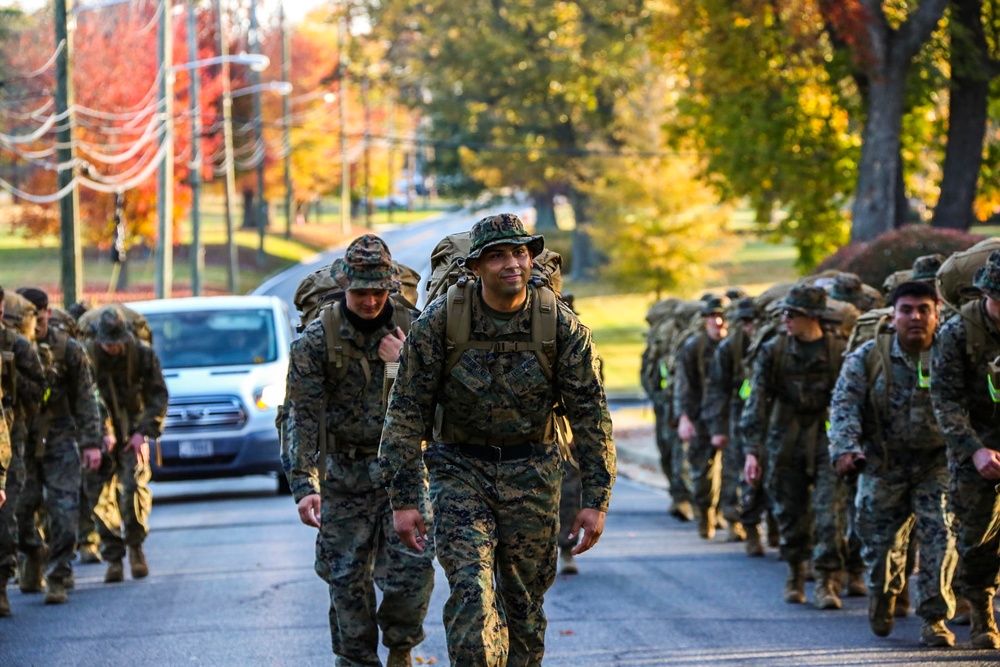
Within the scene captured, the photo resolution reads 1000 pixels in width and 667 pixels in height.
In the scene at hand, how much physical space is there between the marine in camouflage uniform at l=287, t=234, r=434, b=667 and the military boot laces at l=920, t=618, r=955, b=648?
9.80 feet

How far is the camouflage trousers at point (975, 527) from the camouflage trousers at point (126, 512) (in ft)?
20.3

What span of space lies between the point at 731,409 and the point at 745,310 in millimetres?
1072

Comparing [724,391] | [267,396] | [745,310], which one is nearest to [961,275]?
[745,310]

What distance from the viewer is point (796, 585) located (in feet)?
36.1

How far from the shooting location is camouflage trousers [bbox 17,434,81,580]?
446 inches

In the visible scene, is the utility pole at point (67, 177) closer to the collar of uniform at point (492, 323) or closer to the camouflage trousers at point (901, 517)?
the camouflage trousers at point (901, 517)

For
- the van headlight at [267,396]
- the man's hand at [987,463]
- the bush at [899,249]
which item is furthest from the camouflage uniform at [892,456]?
the van headlight at [267,396]

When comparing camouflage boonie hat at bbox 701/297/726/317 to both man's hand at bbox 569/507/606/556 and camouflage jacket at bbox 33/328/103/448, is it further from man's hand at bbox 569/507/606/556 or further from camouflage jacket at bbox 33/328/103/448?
man's hand at bbox 569/507/606/556

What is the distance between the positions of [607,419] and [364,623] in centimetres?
183

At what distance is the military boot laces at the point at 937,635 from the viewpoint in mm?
9086

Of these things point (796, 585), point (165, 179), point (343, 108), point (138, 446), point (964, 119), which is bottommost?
point (796, 585)

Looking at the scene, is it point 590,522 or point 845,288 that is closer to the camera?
point 590,522

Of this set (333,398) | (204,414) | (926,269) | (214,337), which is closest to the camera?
(333,398)

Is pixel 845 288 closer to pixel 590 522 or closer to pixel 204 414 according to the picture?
pixel 590 522
